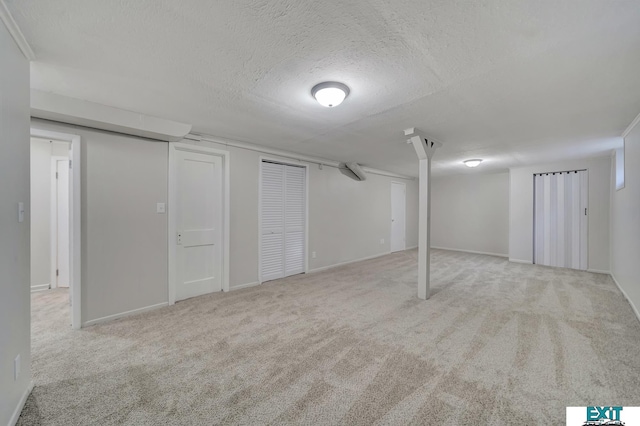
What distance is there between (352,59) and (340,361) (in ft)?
7.74

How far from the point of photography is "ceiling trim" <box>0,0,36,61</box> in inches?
53.8

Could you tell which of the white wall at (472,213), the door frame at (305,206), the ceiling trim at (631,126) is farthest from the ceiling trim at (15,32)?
the white wall at (472,213)

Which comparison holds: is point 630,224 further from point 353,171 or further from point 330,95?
point 353,171

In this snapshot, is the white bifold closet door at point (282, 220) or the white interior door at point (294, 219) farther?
the white interior door at point (294, 219)

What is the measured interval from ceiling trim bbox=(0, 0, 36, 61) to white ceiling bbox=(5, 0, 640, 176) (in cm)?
3

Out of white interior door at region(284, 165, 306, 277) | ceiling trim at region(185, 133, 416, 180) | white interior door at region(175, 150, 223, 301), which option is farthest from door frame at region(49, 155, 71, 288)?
white interior door at region(284, 165, 306, 277)

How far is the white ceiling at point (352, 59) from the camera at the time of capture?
1.38 m

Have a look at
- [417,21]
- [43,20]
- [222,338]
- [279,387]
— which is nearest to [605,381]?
[279,387]

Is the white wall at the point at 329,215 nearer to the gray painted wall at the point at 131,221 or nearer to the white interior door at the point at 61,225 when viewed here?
the gray painted wall at the point at 131,221

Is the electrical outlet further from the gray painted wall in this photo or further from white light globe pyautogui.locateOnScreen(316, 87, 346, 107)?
white light globe pyautogui.locateOnScreen(316, 87, 346, 107)

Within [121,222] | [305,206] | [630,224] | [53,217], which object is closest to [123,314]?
[121,222]

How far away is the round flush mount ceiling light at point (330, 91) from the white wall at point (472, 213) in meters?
6.74

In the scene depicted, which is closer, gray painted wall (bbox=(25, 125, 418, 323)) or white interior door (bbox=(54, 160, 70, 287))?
gray painted wall (bbox=(25, 125, 418, 323))

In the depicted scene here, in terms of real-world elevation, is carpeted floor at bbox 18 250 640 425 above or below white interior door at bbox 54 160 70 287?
below
